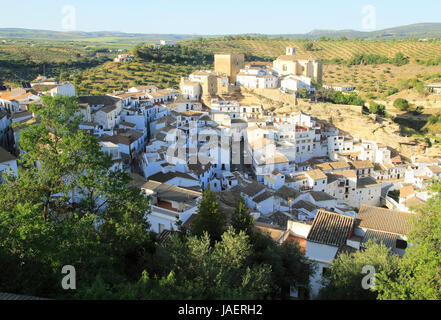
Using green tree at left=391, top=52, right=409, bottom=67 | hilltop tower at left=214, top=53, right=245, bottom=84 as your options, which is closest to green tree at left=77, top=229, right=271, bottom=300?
hilltop tower at left=214, top=53, right=245, bottom=84

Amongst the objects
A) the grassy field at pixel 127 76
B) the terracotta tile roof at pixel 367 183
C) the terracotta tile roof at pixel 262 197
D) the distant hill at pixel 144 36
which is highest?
the distant hill at pixel 144 36

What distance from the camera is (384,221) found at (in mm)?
13141

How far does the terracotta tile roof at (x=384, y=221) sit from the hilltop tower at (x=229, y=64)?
2993cm

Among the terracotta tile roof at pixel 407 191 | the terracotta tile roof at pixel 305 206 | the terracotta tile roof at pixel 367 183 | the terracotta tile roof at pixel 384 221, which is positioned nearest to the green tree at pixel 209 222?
the terracotta tile roof at pixel 384 221

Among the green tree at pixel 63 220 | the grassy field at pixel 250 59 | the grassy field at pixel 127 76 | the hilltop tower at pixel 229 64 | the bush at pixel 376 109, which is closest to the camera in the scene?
the green tree at pixel 63 220

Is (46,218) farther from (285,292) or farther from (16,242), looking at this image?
(285,292)

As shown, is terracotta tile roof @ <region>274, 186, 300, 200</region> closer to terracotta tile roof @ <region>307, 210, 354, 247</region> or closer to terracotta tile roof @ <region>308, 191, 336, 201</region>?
terracotta tile roof @ <region>308, 191, 336, 201</region>

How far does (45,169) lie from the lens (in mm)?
11070

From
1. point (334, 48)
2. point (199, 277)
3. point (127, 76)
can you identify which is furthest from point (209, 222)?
point (334, 48)

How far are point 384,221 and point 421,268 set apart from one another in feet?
16.2

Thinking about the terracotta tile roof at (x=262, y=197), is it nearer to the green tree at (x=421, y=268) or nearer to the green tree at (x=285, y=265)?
the green tree at (x=285, y=265)

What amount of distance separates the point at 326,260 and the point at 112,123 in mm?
20116

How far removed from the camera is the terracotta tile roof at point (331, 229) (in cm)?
1130
